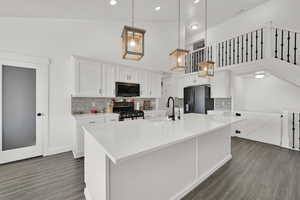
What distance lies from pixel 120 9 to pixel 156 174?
11.8 feet

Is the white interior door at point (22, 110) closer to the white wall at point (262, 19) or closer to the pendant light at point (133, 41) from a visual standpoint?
the pendant light at point (133, 41)

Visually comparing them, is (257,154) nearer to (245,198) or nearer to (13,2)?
(245,198)

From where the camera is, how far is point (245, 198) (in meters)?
1.81

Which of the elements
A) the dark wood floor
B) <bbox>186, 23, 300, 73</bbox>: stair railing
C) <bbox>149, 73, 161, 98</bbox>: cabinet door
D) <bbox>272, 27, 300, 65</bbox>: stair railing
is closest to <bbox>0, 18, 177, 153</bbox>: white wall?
the dark wood floor

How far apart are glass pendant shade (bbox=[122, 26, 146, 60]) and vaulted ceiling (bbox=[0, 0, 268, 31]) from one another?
6.62 ft

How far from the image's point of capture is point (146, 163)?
1.44 metres

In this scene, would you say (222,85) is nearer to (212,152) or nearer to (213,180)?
(212,152)

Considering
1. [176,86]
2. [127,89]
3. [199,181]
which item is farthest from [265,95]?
[127,89]

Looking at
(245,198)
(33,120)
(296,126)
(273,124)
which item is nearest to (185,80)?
(273,124)

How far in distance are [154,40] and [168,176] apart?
177 inches

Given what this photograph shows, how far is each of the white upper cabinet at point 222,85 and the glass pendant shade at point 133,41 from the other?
3799mm

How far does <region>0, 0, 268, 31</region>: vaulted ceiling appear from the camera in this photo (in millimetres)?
2592

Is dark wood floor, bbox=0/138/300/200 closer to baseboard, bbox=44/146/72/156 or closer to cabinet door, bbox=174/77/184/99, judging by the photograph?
baseboard, bbox=44/146/72/156

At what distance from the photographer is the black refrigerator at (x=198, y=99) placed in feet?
17.1
